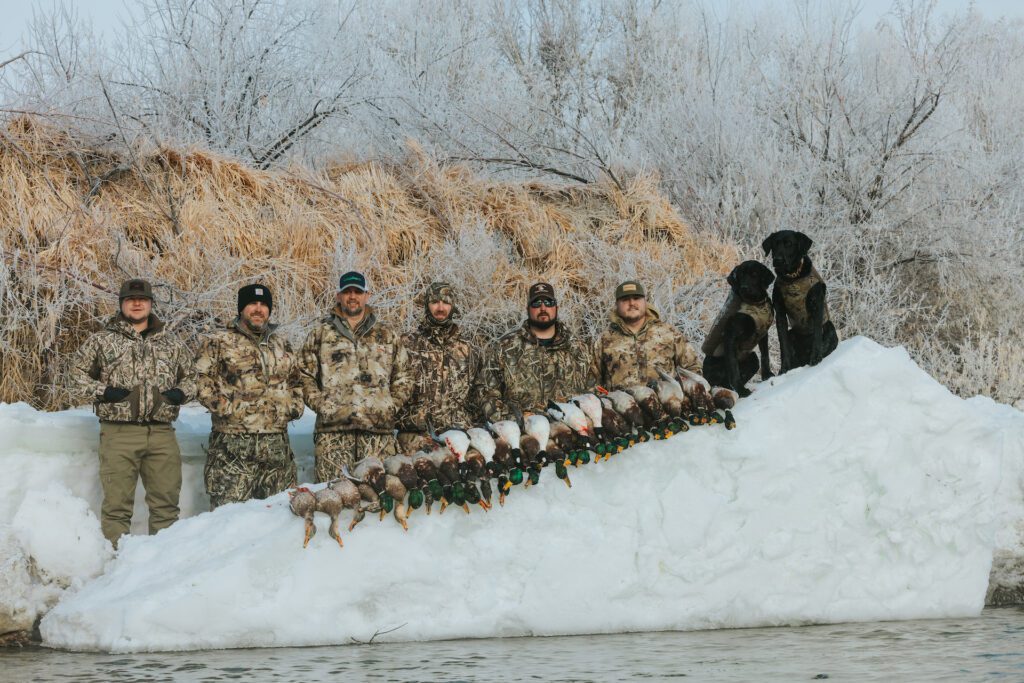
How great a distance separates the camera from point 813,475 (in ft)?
23.5

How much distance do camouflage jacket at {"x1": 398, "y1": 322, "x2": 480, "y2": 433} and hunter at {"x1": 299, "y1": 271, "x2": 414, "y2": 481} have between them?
189 millimetres

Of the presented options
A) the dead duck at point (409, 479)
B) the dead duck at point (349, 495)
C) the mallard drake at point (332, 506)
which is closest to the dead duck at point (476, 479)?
the dead duck at point (409, 479)

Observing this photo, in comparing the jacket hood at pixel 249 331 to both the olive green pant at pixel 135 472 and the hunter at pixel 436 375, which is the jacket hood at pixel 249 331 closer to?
the olive green pant at pixel 135 472

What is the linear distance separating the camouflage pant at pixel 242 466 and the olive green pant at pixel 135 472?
10.4 inches

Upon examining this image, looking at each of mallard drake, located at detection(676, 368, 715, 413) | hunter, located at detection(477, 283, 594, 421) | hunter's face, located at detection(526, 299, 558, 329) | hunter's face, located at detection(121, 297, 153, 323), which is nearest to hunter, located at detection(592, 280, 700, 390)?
hunter, located at detection(477, 283, 594, 421)

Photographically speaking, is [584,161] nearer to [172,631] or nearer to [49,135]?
[49,135]

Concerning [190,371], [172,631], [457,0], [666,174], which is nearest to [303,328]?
[190,371]

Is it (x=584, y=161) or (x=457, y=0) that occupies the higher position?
(x=457, y=0)

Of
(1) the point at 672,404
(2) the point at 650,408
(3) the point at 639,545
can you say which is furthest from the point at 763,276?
(3) the point at 639,545

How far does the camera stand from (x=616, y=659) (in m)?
5.88

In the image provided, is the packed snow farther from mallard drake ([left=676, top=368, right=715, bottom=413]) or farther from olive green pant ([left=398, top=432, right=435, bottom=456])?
olive green pant ([left=398, top=432, right=435, bottom=456])

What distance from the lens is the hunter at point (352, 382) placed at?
24.9 ft

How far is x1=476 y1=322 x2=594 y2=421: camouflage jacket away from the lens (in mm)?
8055

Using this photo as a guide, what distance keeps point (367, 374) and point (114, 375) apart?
5.51 feet
